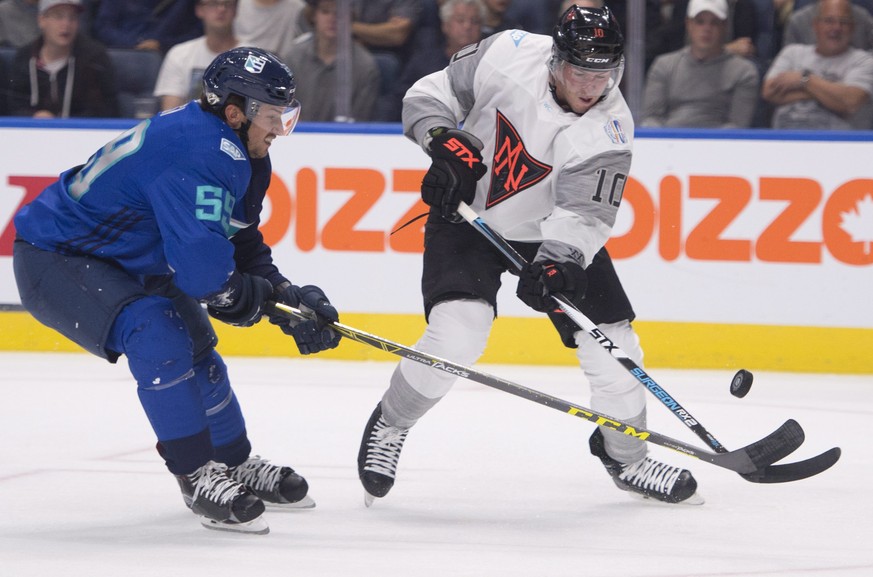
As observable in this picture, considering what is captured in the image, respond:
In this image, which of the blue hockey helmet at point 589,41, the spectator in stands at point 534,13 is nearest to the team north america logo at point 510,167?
the blue hockey helmet at point 589,41

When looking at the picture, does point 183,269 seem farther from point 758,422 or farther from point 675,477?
point 758,422

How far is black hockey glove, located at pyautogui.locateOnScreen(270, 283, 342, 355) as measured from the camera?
9.77 feet


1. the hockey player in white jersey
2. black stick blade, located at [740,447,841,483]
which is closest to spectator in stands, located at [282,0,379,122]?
the hockey player in white jersey

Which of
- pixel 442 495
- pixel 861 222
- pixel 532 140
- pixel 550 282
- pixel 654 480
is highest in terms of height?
pixel 532 140

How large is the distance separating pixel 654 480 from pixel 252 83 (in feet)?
4.54

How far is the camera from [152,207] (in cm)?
286

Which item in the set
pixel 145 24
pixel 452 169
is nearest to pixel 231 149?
pixel 452 169

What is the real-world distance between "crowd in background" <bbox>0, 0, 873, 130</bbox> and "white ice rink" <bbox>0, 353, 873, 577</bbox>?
3.68ft

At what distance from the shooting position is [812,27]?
525cm

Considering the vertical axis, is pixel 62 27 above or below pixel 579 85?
below

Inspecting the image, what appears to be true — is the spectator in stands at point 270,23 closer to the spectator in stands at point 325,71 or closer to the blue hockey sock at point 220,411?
the spectator in stands at point 325,71

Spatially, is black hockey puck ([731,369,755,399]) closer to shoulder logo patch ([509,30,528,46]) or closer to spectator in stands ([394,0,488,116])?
shoulder logo patch ([509,30,528,46])

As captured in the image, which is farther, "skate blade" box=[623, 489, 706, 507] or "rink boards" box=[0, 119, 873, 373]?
"rink boards" box=[0, 119, 873, 373]

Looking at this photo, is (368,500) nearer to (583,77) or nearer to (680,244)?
(583,77)
